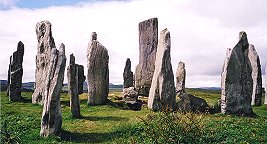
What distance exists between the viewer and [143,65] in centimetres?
4588

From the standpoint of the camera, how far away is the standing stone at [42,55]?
39.1 metres

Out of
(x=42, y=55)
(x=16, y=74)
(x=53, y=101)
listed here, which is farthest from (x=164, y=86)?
(x=16, y=74)

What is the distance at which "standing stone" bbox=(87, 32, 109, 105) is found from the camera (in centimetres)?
3856

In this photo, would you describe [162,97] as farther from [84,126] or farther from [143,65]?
[143,65]

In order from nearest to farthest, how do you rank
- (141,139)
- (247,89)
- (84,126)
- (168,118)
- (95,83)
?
(168,118), (141,139), (84,126), (247,89), (95,83)

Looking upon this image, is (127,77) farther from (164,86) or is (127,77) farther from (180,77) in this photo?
(164,86)

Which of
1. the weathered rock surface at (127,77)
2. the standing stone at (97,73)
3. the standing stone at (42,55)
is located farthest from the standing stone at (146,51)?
the standing stone at (42,55)

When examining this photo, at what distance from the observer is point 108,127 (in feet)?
94.4

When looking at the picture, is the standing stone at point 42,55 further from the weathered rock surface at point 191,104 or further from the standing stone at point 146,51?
the weathered rock surface at point 191,104

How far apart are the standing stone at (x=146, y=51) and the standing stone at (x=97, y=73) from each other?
6.96 metres

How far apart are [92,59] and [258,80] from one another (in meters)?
17.5

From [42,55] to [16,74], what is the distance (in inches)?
124

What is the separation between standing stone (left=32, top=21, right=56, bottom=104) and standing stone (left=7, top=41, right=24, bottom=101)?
1.58 m

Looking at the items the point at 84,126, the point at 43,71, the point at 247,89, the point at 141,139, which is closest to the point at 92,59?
the point at 43,71
